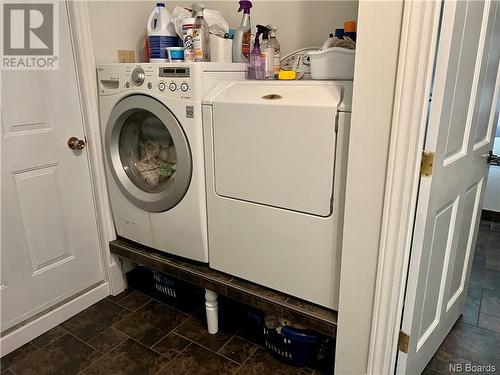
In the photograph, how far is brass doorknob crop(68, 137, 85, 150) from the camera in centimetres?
175

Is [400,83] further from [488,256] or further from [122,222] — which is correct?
[488,256]

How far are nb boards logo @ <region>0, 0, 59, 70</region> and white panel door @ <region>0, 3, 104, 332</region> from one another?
3cm

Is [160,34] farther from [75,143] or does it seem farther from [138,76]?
[75,143]

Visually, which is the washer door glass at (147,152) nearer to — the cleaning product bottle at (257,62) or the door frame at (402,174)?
the cleaning product bottle at (257,62)

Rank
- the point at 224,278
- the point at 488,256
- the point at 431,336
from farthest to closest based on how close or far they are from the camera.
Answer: the point at 488,256
the point at 224,278
the point at 431,336

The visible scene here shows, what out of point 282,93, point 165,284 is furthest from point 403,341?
point 165,284

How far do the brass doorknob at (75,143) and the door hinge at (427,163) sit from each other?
1.51m

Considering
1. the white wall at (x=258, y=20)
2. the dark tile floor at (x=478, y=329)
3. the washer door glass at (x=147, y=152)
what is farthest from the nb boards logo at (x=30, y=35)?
the dark tile floor at (x=478, y=329)

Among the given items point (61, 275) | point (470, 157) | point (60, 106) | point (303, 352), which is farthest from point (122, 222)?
point (470, 157)

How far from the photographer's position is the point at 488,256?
2457mm

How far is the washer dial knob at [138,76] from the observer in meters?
1.59

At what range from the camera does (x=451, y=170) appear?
3.96 feet

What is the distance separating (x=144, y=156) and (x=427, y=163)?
4.52ft

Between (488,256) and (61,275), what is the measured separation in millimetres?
2619
